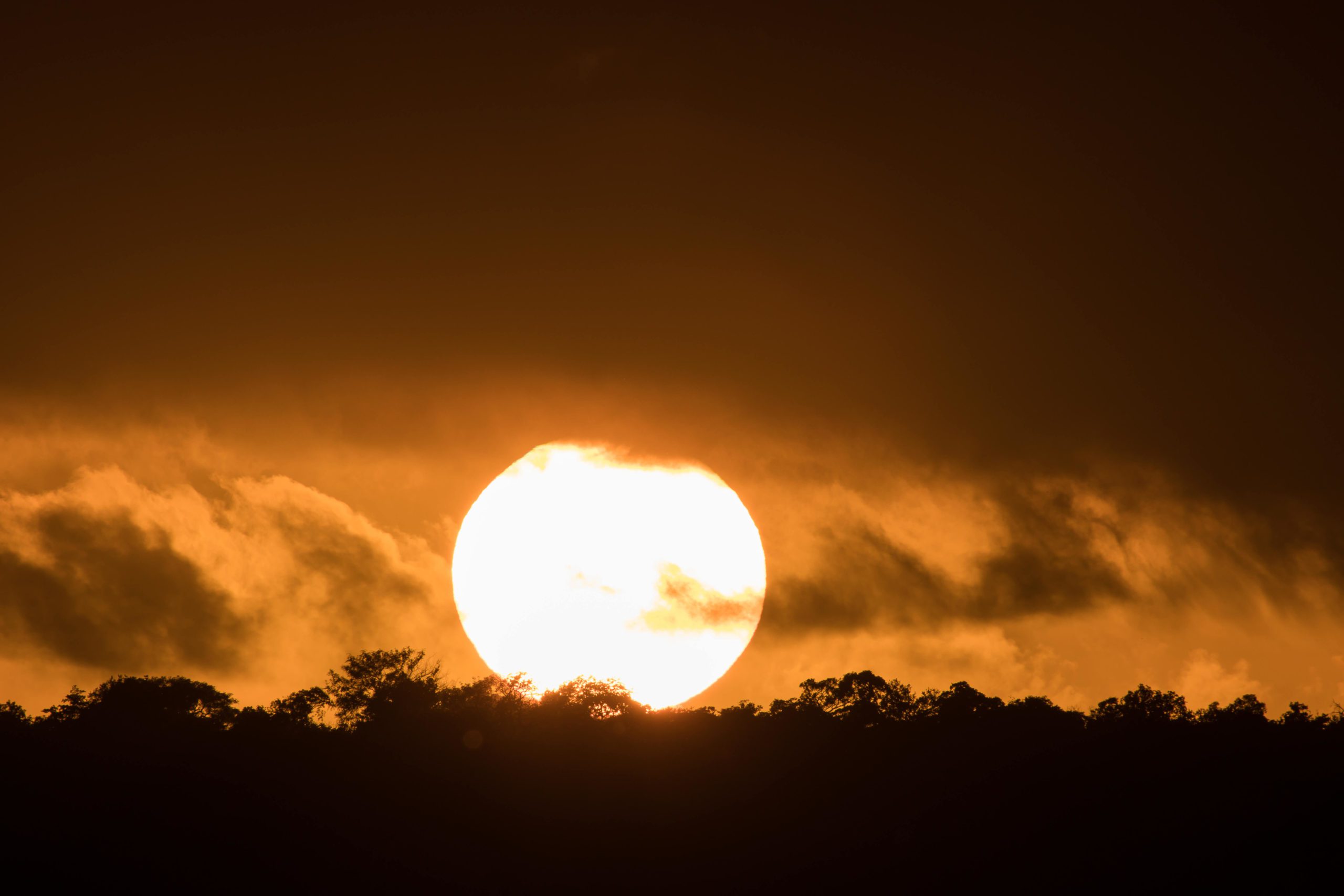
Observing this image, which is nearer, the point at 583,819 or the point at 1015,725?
the point at 583,819

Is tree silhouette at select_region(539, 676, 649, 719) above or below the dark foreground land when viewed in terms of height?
above

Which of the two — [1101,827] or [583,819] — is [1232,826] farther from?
[583,819]

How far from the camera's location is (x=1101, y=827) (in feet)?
236

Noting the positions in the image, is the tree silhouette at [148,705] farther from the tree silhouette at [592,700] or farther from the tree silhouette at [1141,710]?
the tree silhouette at [1141,710]

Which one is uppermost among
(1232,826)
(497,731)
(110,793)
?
(497,731)

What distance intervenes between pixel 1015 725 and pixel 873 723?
10.3 m

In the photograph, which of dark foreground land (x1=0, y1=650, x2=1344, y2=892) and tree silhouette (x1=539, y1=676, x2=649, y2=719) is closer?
dark foreground land (x1=0, y1=650, x2=1344, y2=892)

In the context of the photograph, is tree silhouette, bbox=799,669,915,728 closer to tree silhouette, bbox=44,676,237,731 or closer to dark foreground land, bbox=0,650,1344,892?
dark foreground land, bbox=0,650,1344,892

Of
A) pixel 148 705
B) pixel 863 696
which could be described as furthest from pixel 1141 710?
pixel 148 705

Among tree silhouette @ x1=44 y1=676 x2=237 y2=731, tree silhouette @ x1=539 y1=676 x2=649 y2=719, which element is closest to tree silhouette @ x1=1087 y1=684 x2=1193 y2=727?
tree silhouette @ x1=539 y1=676 x2=649 y2=719

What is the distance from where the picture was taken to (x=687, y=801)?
78.1m

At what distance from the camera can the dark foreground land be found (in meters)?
69.2

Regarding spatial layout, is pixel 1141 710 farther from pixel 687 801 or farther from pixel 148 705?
pixel 148 705

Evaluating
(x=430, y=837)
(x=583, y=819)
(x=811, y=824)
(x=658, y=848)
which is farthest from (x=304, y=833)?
(x=811, y=824)
